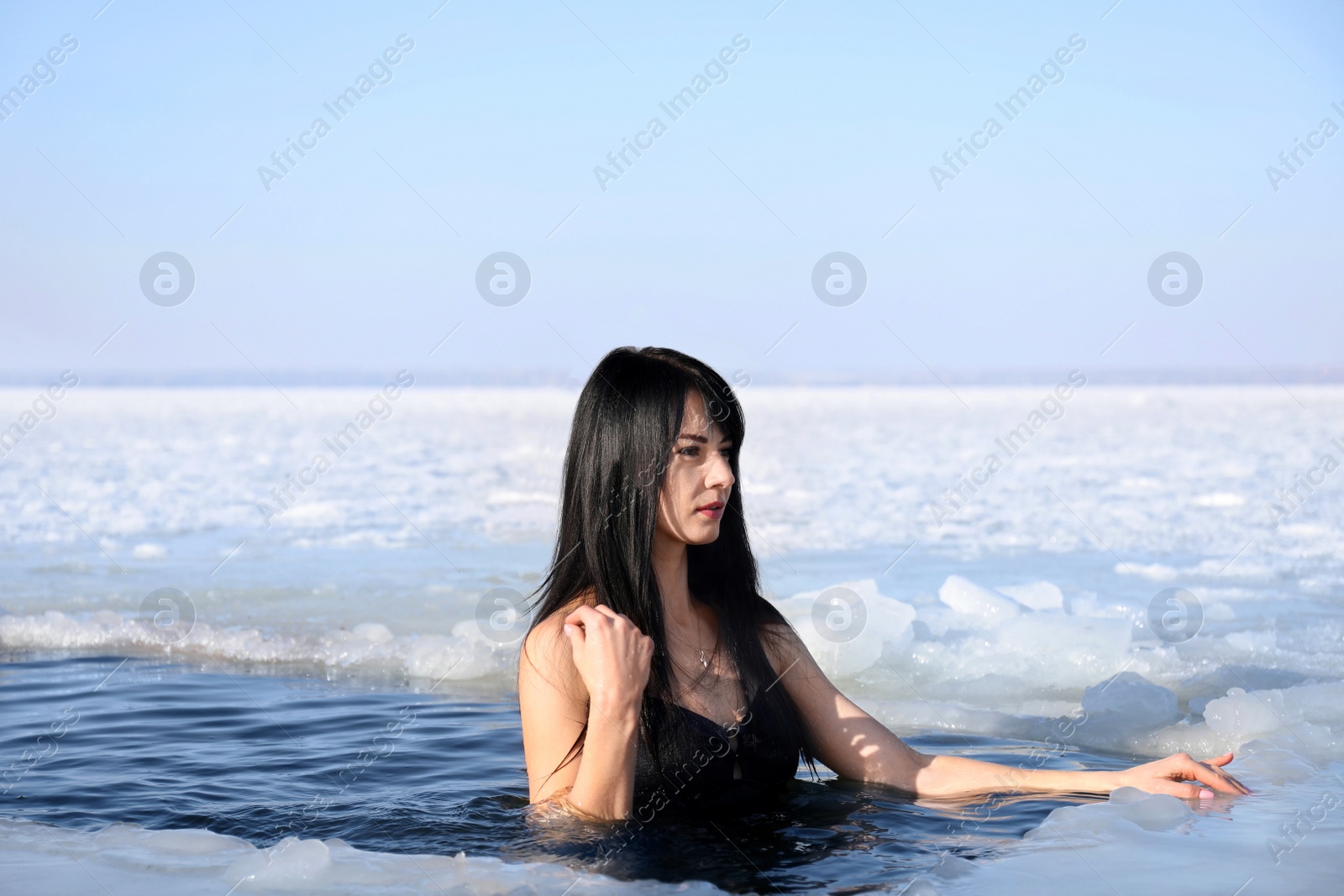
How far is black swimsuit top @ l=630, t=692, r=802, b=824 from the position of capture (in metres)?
3.65

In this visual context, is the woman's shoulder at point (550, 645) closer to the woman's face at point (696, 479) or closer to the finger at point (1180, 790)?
the woman's face at point (696, 479)

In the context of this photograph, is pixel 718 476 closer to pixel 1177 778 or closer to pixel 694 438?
pixel 694 438

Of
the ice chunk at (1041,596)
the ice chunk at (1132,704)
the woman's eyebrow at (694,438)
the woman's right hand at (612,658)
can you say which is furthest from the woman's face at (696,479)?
the ice chunk at (1041,596)

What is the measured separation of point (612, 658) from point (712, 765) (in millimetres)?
810

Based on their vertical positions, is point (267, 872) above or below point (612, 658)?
below

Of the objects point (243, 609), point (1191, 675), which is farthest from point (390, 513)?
point (1191, 675)

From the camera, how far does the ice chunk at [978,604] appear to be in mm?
7312

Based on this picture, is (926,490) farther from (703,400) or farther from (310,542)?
(703,400)

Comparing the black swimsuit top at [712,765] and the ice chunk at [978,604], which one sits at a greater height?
the ice chunk at [978,604]

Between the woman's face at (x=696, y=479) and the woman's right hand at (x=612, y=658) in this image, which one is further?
the woman's face at (x=696, y=479)

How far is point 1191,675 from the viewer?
6.32 m

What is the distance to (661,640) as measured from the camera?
3.74m

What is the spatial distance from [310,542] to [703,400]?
8954 millimetres

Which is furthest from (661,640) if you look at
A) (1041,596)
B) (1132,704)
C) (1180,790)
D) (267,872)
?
(1041,596)
